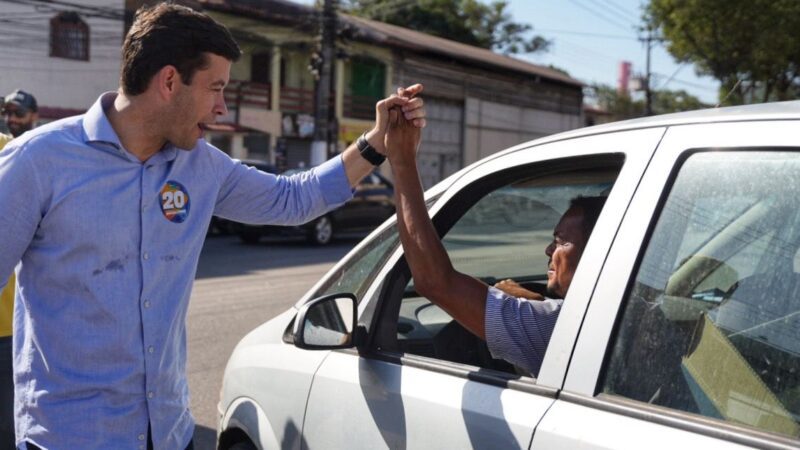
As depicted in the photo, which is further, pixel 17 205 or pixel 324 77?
pixel 324 77

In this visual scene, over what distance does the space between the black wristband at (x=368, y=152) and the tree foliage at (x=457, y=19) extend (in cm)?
4875

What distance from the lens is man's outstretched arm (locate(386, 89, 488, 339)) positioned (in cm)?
239

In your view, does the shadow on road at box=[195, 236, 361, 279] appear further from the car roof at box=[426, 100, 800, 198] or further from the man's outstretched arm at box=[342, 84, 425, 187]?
the car roof at box=[426, 100, 800, 198]

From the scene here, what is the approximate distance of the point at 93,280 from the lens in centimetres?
228

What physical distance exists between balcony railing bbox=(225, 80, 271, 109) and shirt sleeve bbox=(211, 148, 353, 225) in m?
26.2

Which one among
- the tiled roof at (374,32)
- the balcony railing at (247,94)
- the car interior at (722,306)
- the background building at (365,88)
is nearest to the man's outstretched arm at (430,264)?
the car interior at (722,306)

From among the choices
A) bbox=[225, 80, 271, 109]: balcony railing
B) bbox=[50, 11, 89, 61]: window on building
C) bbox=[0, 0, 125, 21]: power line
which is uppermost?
bbox=[0, 0, 125, 21]: power line

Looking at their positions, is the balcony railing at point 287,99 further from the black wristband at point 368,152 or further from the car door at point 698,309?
the car door at point 698,309

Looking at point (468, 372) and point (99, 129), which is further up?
point (99, 129)

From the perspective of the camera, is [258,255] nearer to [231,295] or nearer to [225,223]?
[225,223]

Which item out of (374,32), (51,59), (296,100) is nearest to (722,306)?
(51,59)

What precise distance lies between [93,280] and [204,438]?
3372 mm

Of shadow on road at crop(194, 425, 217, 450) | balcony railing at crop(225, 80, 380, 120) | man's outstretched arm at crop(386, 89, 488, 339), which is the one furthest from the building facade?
man's outstretched arm at crop(386, 89, 488, 339)

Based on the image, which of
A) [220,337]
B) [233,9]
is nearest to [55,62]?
[233,9]
